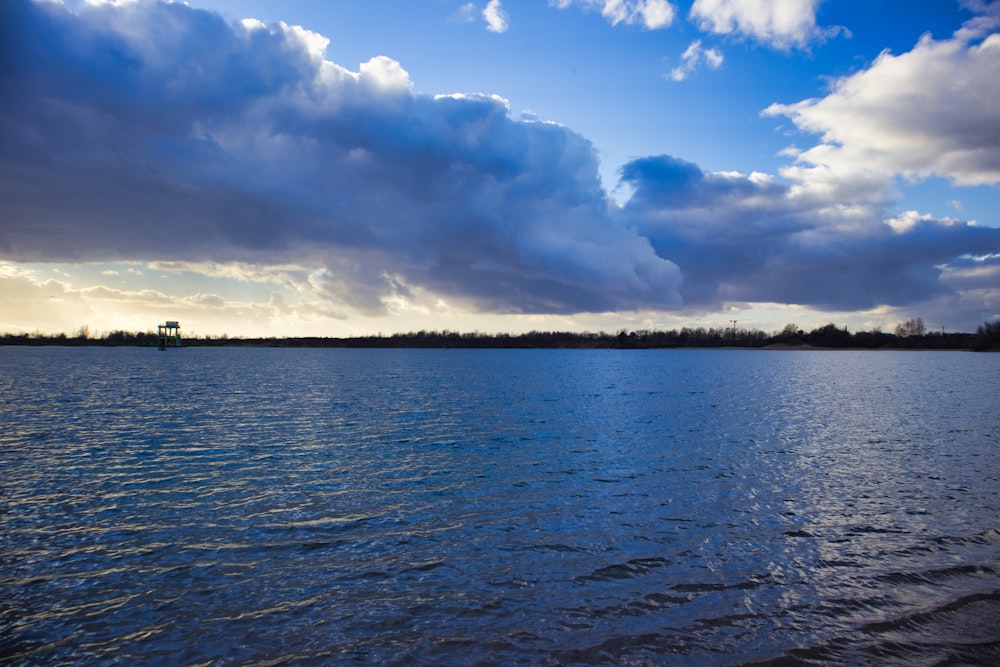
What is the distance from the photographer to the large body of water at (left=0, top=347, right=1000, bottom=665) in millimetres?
10484

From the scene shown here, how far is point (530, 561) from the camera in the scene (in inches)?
572

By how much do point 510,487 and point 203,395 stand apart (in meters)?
53.9

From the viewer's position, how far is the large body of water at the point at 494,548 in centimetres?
1048

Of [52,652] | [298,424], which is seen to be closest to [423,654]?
[52,652]

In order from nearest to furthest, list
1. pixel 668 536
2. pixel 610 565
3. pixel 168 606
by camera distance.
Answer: pixel 168 606 → pixel 610 565 → pixel 668 536

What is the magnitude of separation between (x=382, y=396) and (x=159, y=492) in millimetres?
41733

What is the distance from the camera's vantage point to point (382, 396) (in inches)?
2486

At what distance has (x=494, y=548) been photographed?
15.5m

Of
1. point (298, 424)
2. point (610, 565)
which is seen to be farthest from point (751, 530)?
point (298, 424)

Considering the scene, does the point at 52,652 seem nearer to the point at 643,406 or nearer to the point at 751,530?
the point at 751,530

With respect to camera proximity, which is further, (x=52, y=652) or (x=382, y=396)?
(x=382, y=396)

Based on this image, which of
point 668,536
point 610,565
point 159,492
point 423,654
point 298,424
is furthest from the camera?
point 298,424

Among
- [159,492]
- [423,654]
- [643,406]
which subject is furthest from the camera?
[643,406]

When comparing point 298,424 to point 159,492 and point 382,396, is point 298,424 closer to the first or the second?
point 159,492
